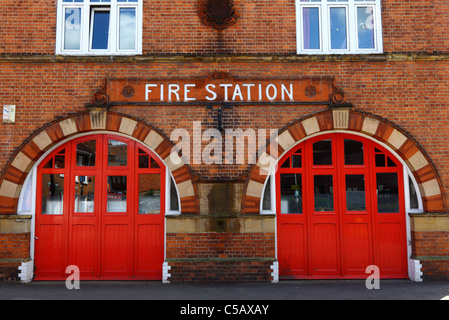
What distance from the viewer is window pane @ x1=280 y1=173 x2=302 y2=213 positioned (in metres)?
7.30

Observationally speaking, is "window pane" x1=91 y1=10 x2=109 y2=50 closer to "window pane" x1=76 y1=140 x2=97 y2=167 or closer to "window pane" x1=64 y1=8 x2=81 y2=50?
"window pane" x1=64 y1=8 x2=81 y2=50

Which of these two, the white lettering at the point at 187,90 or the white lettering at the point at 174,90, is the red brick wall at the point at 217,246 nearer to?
the white lettering at the point at 187,90

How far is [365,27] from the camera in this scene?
24.7ft

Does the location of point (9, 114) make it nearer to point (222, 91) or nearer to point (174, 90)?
point (174, 90)

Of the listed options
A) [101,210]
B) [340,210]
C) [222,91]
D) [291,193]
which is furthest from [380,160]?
[101,210]

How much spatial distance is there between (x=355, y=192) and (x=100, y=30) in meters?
6.22

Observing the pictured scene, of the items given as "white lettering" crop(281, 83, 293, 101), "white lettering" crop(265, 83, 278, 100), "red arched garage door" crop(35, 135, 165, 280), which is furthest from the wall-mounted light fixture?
"white lettering" crop(281, 83, 293, 101)

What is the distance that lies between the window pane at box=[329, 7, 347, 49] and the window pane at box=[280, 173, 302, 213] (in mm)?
2877

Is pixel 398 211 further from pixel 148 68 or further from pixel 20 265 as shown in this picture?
pixel 20 265

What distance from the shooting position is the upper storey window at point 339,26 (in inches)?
291

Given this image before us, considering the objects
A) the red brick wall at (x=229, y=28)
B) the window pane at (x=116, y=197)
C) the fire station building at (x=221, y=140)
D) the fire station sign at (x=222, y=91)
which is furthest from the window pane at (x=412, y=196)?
the window pane at (x=116, y=197)

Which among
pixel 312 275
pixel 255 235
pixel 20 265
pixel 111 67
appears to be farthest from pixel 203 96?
pixel 20 265
